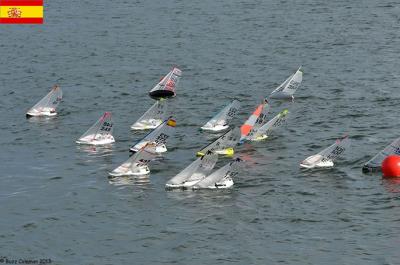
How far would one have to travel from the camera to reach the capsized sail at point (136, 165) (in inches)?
3027

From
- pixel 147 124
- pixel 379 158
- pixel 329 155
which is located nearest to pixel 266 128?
pixel 329 155

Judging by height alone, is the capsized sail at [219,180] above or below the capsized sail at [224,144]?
below

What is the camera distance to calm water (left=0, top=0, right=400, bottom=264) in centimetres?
6500

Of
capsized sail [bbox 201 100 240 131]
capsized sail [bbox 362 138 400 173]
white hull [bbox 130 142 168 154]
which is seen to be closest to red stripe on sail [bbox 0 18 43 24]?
capsized sail [bbox 201 100 240 131]

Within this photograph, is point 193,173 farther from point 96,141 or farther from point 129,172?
point 96,141

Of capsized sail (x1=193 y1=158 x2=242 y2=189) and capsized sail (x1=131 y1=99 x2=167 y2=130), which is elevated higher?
capsized sail (x1=131 y1=99 x2=167 y2=130)

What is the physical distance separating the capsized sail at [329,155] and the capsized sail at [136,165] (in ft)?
47.1

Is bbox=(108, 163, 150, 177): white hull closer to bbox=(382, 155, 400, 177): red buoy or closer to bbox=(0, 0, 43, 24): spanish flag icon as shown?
bbox=(382, 155, 400, 177): red buoy

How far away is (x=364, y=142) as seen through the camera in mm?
87375

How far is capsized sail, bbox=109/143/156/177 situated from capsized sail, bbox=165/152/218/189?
12.1ft

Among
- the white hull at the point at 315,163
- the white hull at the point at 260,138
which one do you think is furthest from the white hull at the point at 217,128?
the white hull at the point at 315,163

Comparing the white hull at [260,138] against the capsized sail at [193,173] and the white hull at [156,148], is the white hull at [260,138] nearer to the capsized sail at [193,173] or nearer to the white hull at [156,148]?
the white hull at [156,148]

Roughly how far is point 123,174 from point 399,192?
24.0 m

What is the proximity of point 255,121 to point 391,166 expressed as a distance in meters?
17.3
